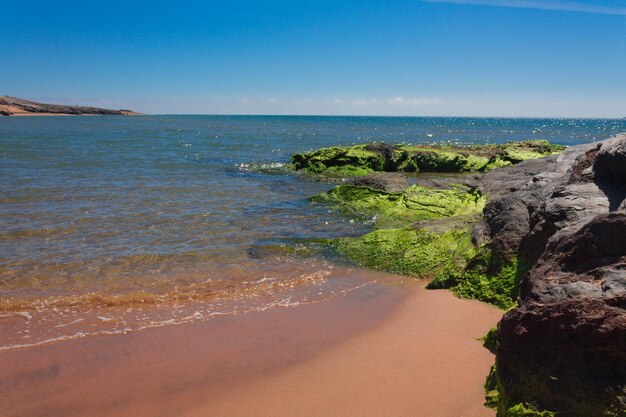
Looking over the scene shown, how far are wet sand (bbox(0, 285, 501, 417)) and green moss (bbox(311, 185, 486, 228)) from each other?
15.8 ft

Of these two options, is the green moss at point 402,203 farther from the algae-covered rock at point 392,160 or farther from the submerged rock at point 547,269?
the algae-covered rock at point 392,160

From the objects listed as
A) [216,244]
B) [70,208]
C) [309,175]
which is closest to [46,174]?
[70,208]

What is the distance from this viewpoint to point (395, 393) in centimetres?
393

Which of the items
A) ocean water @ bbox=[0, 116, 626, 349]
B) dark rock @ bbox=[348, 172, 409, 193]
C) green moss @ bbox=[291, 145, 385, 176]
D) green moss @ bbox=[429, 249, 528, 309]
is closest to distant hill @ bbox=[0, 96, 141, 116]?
green moss @ bbox=[291, 145, 385, 176]

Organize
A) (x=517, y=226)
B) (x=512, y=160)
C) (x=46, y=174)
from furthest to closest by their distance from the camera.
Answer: (x=512, y=160) < (x=46, y=174) < (x=517, y=226)

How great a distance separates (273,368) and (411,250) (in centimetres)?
401

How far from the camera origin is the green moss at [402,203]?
1047 cm

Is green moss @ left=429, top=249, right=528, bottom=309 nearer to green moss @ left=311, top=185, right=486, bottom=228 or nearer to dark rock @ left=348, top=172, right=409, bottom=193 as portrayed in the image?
green moss @ left=311, top=185, right=486, bottom=228

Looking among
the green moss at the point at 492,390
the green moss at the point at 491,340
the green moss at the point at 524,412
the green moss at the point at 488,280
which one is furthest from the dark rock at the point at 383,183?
the green moss at the point at 524,412

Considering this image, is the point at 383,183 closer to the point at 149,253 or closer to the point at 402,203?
the point at 402,203

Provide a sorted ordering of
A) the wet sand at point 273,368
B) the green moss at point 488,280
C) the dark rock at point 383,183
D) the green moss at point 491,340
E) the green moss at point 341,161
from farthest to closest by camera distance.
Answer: the green moss at point 341,161 < the dark rock at point 383,183 < the green moss at point 488,280 < the green moss at point 491,340 < the wet sand at point 273,368

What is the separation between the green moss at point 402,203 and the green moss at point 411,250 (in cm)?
175

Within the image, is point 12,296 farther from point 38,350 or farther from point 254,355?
point 254,355

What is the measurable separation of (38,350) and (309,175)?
15.4 m
